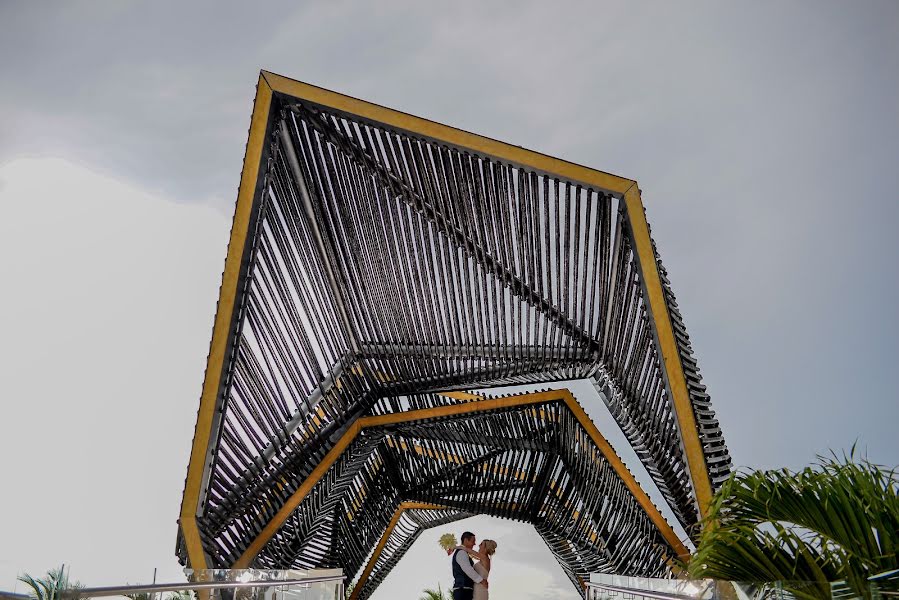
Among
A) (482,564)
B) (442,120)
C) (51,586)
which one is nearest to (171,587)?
(51,586)

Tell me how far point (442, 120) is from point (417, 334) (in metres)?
36.1

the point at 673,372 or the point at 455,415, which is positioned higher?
the point at 455,415

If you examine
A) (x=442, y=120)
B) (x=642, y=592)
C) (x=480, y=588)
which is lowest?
(x=642, y=592)

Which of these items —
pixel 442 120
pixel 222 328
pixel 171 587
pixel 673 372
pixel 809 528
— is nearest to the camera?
pixel 809 528

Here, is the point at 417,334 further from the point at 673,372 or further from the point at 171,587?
the point at 171,587

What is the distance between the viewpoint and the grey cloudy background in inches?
1304

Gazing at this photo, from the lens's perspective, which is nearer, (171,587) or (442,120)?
(171,587)

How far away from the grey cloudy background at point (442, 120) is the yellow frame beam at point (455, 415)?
19.2m

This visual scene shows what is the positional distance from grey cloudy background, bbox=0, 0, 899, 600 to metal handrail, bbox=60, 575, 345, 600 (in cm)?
2396

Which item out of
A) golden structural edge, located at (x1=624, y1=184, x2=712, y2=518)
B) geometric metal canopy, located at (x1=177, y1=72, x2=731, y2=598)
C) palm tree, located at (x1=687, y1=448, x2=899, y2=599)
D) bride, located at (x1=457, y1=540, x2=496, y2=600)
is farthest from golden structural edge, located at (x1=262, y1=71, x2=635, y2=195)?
palm tree, located at (x1=687, y1=448, x2=899, y2=599)

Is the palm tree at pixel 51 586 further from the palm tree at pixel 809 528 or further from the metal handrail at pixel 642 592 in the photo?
the palm tree at pixel 809 528

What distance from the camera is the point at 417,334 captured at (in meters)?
11.2

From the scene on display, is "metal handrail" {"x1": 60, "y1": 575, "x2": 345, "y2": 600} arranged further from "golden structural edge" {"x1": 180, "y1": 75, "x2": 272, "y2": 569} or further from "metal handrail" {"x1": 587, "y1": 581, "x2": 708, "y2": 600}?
"golden structural edge" {"x1": 180, "y1": 75, "x2": 272, "y2": 569}

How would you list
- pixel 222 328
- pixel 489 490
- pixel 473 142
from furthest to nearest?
pixel 489 490 → pixel 222 328 → pixel 473 142
